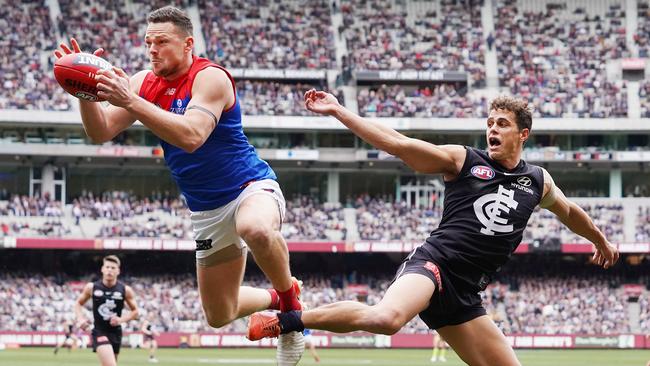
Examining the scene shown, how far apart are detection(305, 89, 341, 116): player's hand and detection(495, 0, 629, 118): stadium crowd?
46.5 meters

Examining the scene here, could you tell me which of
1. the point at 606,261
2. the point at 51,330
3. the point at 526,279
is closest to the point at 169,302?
the point at 51,330

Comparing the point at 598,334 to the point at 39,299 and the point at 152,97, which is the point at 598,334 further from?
the point at 152,97

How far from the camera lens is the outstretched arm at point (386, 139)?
887 centimetres

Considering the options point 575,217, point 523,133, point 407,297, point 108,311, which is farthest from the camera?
point 108,311

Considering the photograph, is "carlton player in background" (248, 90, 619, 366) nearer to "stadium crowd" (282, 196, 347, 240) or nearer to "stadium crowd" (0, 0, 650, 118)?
"stadium crowd" (282, 196, 347, 240)

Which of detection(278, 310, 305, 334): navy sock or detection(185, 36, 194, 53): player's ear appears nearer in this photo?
detection(278, 310, 305, 334): navy sock

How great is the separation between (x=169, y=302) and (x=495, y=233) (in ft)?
123

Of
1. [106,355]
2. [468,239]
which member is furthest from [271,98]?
[468,239]

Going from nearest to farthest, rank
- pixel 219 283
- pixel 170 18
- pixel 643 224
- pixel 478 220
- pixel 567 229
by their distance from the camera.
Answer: pixel 170 18 → pixel 478 220 → pixel 219 283 → pixel 567 229 → pixel 643 224

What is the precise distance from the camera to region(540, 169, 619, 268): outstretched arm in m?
10.3

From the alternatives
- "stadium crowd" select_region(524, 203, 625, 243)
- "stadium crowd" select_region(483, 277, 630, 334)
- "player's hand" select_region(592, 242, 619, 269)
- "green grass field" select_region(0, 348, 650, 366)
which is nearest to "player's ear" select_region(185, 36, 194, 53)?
"player's hand" select_region(592, 242, 619, 269)

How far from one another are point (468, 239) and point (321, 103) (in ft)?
5.96

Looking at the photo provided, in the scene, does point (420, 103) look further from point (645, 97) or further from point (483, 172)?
point (483, 172)

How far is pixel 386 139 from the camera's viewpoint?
9.00 metres
